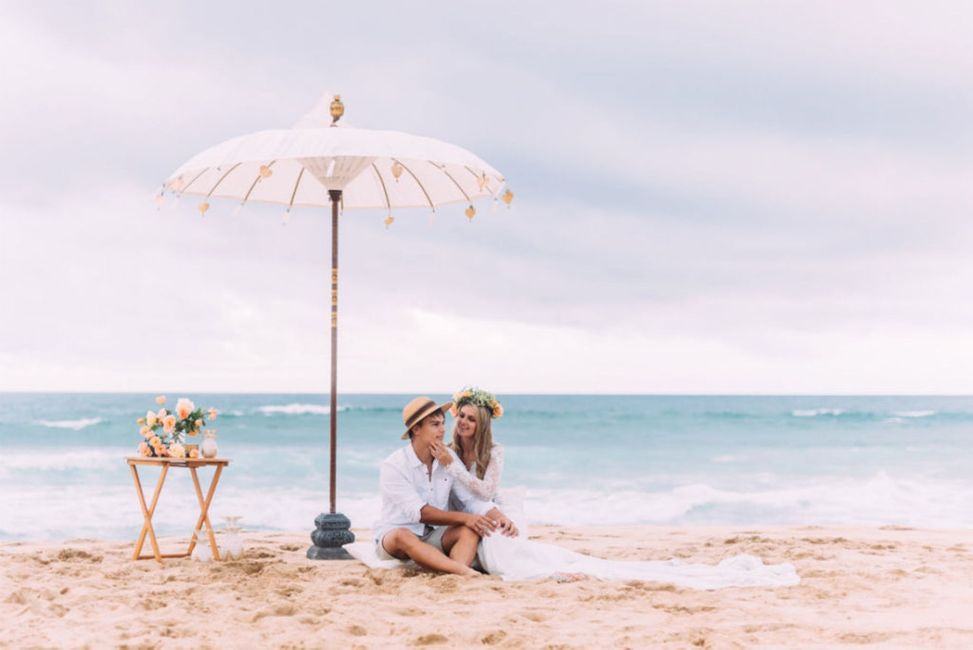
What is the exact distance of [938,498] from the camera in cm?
1512

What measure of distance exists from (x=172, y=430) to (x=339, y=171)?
179 cm

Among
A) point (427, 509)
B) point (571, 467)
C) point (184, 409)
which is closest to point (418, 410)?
point (427, 509)

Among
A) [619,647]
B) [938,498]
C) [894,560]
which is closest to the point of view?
[619,647]

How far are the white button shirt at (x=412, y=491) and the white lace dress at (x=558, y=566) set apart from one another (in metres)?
0.07

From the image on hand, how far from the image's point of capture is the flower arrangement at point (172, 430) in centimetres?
552

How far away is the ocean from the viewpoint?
1293cm

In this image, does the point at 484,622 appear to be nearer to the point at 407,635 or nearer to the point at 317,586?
the point at 407,635

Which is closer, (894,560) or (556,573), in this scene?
(556,573)

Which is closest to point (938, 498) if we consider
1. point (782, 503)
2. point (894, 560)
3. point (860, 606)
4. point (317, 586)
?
point (782, 503)

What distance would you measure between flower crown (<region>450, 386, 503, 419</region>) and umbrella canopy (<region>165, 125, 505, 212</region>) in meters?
1.14

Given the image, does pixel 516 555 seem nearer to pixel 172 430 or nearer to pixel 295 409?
pixel 172 430

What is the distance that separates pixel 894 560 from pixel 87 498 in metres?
11.5

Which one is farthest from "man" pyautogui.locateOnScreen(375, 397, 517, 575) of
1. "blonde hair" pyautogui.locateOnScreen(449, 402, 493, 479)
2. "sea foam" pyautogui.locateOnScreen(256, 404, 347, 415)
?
"sea foam" pyautogui.locateOnScreen(256, 404, 347, 415)

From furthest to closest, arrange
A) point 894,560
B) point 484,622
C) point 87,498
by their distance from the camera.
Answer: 1. point 87,498
2. point 894,560
3. point 484,622
